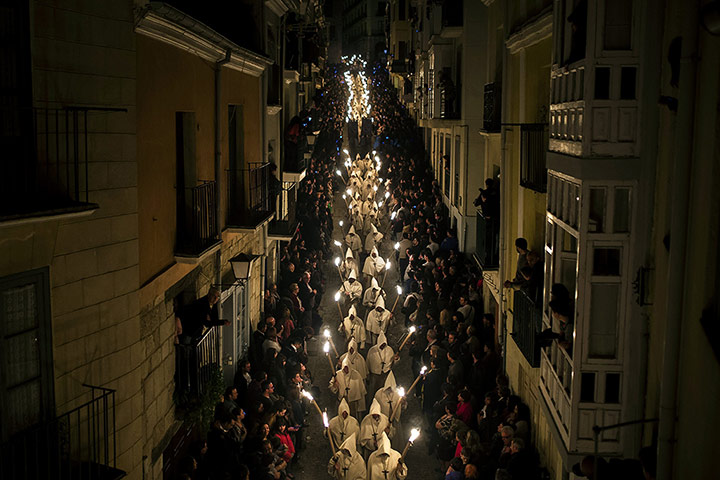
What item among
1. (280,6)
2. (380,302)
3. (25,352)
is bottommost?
(380,302)

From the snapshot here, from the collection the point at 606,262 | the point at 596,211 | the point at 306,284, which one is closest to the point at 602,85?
the point at 596,211

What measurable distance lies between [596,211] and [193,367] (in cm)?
696

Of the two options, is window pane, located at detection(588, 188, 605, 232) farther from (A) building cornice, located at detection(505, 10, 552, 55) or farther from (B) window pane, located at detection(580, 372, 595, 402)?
(A) building cornice, located at detection(505, 10, 552, 55)

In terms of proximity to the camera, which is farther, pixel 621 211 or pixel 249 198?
pixel 249 198

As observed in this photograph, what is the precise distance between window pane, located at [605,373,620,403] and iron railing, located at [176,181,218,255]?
21.3 feet

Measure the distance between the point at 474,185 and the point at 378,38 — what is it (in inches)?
3052

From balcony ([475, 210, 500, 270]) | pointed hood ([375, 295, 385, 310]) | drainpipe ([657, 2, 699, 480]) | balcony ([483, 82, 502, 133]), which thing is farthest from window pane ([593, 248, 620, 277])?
pointed hood ([375, 295, 385, 310])

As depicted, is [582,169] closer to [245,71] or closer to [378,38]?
[245,71]

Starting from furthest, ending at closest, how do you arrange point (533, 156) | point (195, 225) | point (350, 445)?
point (350, 445) → point (533, 156) → point (195, 225)

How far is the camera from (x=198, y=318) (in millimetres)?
12430

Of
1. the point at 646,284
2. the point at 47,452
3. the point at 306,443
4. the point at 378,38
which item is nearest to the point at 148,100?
the point at 47,452

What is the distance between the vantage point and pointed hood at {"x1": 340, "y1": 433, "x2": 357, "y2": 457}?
44.4 feet

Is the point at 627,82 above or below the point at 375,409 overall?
above

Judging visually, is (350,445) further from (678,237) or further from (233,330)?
(678,237)
